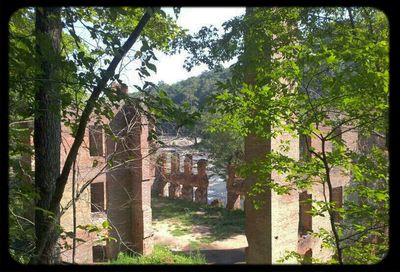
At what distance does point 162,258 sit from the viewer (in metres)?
13.3

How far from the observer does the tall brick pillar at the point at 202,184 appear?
81.8 ft

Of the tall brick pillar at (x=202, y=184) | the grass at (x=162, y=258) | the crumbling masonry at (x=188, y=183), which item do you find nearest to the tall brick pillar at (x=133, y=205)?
A: the grass at (x=162, y=258)

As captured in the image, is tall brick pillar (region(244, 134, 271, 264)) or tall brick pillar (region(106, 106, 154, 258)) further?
tall brick pillar (region(106, 106, 154, 258))

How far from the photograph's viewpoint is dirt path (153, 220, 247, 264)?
14.6m

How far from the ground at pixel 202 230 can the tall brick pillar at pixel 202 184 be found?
107cm

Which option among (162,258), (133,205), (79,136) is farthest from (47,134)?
(133,205)

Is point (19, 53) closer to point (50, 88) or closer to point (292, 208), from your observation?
point (50, 88)

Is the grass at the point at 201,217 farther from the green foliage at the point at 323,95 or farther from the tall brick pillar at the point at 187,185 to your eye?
the green foliage at the point at 323,95

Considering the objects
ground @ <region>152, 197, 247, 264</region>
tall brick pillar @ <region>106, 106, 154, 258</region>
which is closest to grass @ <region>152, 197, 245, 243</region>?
ground @ <region>152, 197, 247, 264</region>

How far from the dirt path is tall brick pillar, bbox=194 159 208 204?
247 inches

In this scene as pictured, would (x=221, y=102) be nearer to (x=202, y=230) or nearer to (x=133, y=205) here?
(x=133, y=205)

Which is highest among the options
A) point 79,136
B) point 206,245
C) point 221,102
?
point 221,102

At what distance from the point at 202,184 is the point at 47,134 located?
21727 mm

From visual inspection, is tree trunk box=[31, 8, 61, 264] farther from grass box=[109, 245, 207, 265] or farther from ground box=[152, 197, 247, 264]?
ground box=[152, 197, 247, 264]
